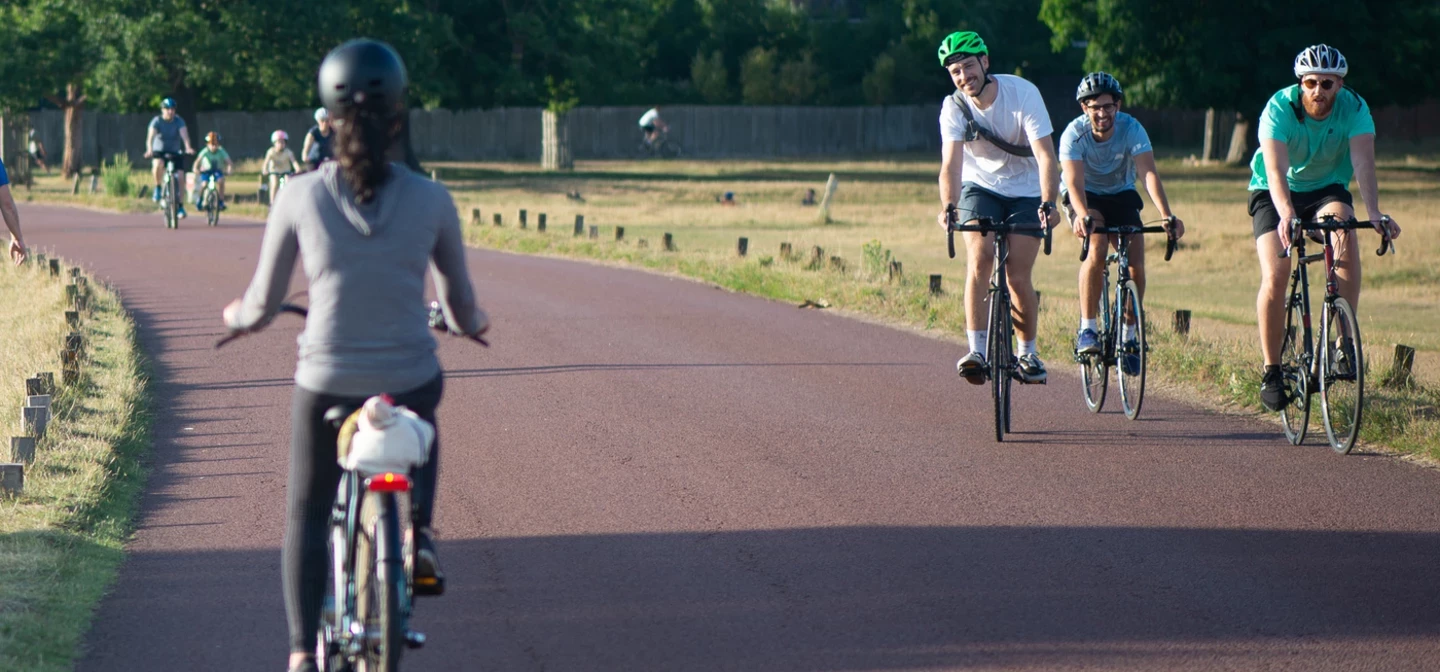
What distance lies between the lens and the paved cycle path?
210 inches

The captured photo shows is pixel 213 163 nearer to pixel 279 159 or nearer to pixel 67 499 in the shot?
pixel 279 159

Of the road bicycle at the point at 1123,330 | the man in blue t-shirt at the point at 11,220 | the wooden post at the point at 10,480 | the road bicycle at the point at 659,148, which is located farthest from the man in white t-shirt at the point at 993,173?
the road bicycle at the point at 659,148

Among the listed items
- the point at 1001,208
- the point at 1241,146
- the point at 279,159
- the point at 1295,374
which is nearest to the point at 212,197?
the point at 279,159

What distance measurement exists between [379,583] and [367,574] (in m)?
0.11

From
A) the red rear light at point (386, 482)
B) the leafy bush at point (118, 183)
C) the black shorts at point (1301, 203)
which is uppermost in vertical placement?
the black shorts at point (1301, 203)

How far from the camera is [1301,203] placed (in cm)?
845

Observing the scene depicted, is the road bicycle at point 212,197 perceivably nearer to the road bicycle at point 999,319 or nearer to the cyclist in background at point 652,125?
the road bicycle at point 999,319

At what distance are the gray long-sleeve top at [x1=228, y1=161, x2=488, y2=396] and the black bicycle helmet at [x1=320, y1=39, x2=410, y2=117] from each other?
0.17 m

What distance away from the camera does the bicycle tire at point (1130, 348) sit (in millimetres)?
9242

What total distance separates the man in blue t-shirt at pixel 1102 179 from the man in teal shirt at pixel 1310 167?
732 millimetres

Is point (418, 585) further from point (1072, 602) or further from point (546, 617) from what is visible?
point (1072, 602)

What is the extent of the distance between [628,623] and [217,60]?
3627cm

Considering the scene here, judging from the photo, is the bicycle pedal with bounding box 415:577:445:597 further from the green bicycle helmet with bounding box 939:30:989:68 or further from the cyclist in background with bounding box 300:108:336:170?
the cyclist in background with bounding box 300:108:336:170

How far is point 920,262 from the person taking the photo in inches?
949
